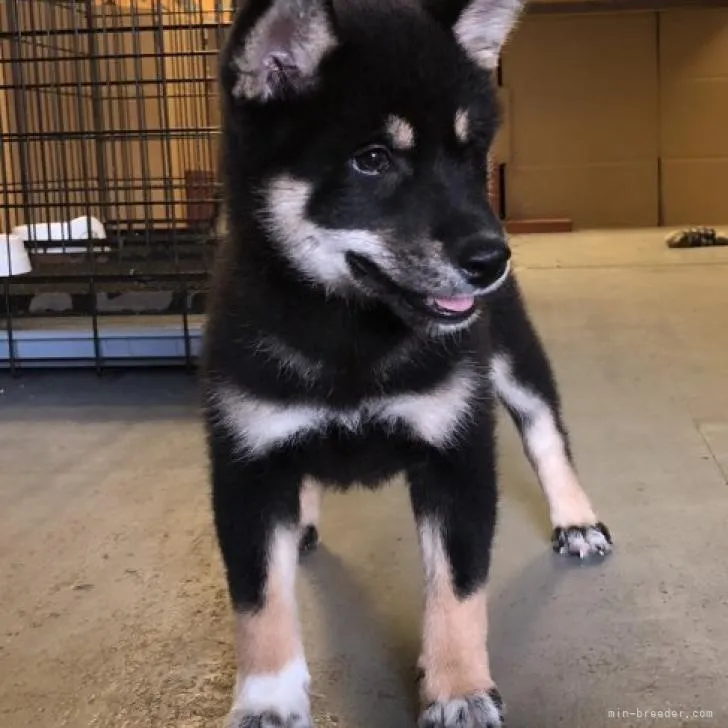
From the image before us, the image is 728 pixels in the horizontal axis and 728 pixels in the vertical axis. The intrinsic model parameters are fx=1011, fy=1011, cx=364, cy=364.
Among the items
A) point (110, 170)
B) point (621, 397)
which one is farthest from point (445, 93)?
point (110, 170)

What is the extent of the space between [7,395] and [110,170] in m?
1.89

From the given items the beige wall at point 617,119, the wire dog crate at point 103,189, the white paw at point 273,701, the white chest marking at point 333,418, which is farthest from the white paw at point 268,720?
the beige wall at point 617,119

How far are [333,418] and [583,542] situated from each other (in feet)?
2.05

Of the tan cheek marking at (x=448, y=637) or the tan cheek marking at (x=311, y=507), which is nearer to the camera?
the tan cheek marking at (x=448, y=637)

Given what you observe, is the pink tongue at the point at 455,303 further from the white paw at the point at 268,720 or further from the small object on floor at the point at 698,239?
the small object on floor at the point at 698,239

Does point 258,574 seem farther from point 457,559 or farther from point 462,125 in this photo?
point 462,125

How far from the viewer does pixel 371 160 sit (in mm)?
1124

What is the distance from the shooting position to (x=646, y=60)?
6461 mm

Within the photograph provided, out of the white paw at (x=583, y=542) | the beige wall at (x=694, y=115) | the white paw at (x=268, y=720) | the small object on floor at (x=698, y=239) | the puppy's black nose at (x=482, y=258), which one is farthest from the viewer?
the beige wall at (x=694, y=115)

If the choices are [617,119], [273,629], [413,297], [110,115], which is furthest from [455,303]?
[617,119]

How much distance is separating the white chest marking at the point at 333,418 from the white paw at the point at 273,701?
28 cm

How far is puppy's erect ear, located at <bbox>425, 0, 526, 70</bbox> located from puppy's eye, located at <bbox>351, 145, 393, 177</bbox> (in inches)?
8.3

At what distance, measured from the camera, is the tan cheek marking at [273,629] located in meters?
1.23

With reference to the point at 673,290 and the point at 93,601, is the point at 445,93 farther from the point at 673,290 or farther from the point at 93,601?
the point at 673,290
